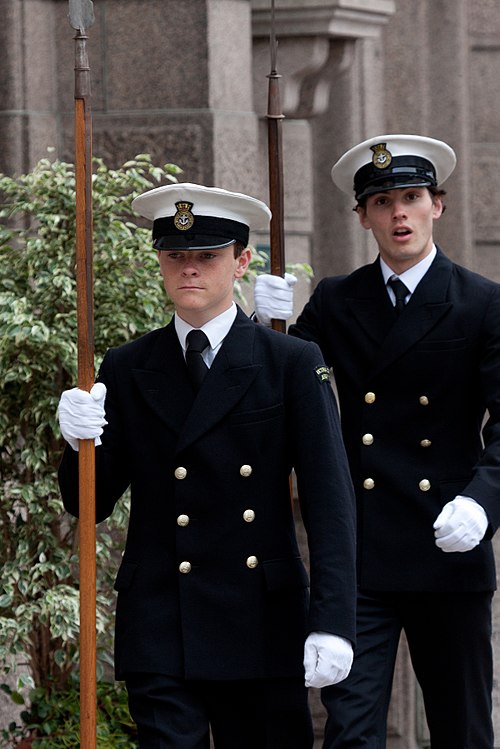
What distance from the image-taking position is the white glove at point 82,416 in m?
4.36

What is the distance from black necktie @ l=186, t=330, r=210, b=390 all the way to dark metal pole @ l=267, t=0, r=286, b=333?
1.01 metres

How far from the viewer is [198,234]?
441cm

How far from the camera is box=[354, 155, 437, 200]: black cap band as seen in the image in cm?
518

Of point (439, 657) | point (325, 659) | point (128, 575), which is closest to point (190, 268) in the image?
point (128, 575)

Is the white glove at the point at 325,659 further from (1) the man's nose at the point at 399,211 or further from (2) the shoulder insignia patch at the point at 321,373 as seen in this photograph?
(1) the man's nose at the point at 399,211

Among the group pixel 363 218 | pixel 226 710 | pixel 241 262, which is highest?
pixel 363 218

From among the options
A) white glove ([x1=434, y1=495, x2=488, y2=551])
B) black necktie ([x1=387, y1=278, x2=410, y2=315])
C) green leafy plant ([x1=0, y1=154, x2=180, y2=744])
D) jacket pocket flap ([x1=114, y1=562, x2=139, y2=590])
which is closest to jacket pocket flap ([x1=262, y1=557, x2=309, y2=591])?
jacket pocket flap ([x1=114, y1=562, x2=139, y2=590])

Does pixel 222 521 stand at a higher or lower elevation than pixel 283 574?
higher

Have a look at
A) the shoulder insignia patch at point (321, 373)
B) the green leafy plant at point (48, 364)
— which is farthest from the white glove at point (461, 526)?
the green leafy plant at point (48, 364)

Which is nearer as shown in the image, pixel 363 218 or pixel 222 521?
pixel 222 521

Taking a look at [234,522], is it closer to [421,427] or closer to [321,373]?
[321,373]

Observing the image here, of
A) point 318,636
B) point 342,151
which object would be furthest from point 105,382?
point 342,151

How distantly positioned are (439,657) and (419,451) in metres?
0.55

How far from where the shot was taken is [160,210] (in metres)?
4.53
